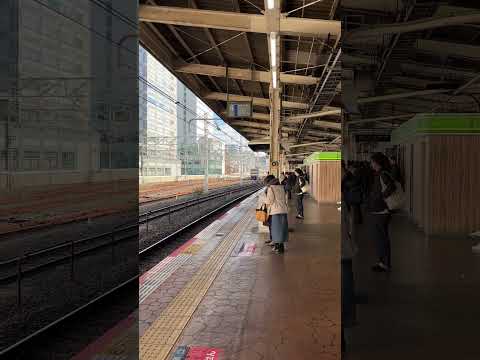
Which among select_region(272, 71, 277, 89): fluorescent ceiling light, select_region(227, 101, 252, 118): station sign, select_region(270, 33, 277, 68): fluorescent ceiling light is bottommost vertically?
select_region(227, 101, 252, 118): station sign

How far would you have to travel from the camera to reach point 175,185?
25.8m

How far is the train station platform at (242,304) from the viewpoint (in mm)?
2955

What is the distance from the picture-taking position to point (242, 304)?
3.96 metres

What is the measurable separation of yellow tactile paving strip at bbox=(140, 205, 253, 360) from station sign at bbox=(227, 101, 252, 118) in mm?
4240

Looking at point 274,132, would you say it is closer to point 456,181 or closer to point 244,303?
point 244,303

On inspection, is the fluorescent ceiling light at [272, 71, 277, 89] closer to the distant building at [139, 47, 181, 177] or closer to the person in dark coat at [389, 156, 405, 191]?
the distant building at [139, 47, 181, 177]

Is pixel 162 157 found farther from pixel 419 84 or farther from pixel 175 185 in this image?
pixel 419 84

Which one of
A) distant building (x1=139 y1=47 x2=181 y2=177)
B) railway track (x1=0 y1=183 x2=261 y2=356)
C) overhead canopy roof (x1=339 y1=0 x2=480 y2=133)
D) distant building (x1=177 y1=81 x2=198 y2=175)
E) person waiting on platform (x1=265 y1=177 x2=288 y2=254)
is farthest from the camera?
distant building (x1=177 y1=81 x2=198 y2=175)

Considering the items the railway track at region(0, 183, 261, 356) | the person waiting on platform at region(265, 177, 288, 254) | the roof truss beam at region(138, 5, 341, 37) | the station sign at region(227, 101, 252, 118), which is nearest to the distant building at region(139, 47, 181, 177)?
the roof truss beam at region(138, 5, 341, 37)

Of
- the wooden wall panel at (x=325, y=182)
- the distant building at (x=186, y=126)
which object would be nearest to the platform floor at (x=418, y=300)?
the distant building at (x=186, y=126)

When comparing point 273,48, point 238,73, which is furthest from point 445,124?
point 238,73

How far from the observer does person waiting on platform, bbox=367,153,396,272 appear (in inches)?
45.0

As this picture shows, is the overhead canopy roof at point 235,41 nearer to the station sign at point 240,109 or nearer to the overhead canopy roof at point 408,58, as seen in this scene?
the station sign at point 240,109

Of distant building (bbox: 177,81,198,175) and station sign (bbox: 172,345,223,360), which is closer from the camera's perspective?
station sign (bbox: 172,345,223,360)
